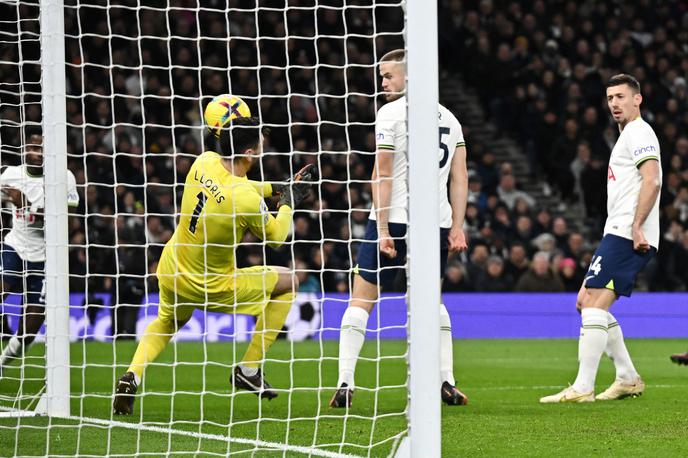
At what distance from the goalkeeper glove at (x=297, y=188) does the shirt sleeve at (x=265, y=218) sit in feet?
0.19

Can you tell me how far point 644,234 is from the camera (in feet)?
24.7

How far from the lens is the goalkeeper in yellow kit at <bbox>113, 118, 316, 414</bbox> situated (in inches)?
257

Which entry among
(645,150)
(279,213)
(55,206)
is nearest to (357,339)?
(279,213)

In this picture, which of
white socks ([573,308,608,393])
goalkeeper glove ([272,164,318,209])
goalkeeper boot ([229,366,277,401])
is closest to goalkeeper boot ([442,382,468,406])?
white socks ([573,308,608,393])

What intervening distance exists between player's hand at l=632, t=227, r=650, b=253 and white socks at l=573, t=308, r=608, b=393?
490mm

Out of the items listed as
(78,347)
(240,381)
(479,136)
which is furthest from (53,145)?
(479,136)

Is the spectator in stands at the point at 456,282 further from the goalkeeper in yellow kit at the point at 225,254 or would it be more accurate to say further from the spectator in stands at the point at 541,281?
the goalkeeper in yellow kit at the point at 225,254

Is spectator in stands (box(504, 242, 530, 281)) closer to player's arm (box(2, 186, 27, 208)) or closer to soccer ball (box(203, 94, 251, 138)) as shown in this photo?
player's arm (box(2, 186, 27, 208))

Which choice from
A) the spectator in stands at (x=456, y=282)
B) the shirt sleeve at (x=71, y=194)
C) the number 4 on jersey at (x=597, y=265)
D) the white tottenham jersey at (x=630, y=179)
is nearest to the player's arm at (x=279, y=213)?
the shirt sleeve at (x=71, y=194)

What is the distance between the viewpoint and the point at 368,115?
1728 cm

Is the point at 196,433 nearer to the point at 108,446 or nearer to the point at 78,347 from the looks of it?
the point at 108,446

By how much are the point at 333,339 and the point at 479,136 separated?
273 inches

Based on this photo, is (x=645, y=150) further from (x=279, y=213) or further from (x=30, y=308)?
(x=30, y=308)

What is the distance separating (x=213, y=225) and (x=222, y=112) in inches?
26.6
